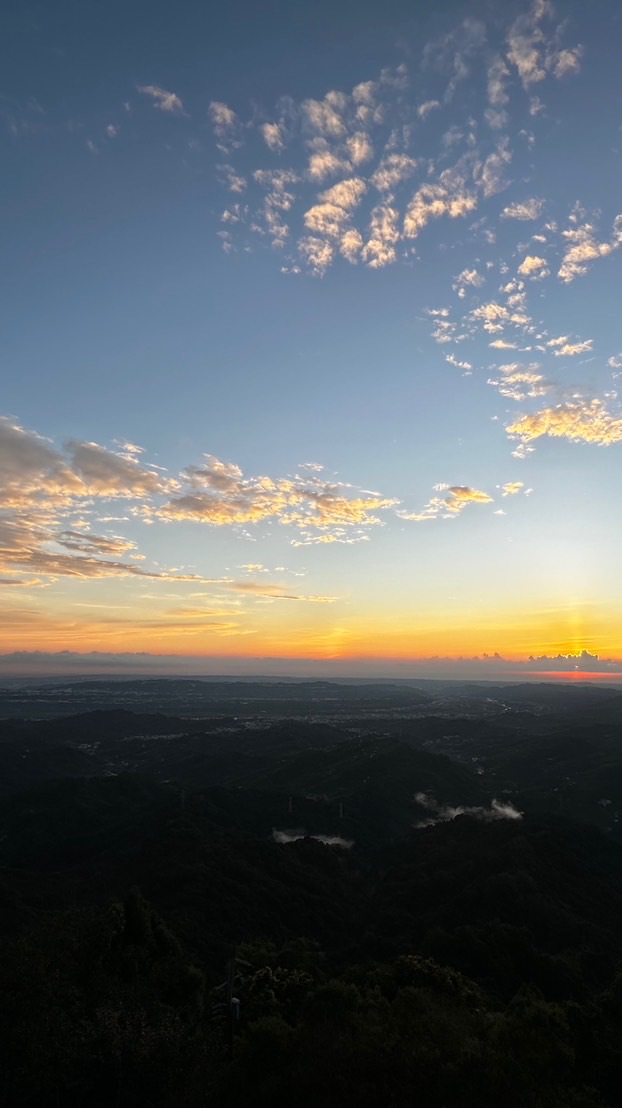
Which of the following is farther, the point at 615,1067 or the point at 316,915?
the point at 316,915

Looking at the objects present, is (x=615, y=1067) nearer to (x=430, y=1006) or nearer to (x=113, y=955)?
(x=430, y=1006)

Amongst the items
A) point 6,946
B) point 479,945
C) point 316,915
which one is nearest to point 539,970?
point 479,945

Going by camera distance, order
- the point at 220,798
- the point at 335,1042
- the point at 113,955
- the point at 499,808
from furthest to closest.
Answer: the point at 499,808 → the point at 220,798 → the point at 113,955 → the point at 335,1042

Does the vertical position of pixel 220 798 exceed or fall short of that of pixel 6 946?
it falls short

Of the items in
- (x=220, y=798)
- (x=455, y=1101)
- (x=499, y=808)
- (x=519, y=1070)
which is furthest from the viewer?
(x=499, y=808)

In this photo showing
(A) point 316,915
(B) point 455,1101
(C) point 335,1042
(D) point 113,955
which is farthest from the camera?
(A) point 316,915

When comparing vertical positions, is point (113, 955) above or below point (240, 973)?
above

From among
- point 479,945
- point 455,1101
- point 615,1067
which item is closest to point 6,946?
point 455,1101

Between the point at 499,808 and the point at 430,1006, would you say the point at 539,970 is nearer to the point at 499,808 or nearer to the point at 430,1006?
the point at 430,1006

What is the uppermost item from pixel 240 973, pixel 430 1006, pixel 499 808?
pixel 430 1006
